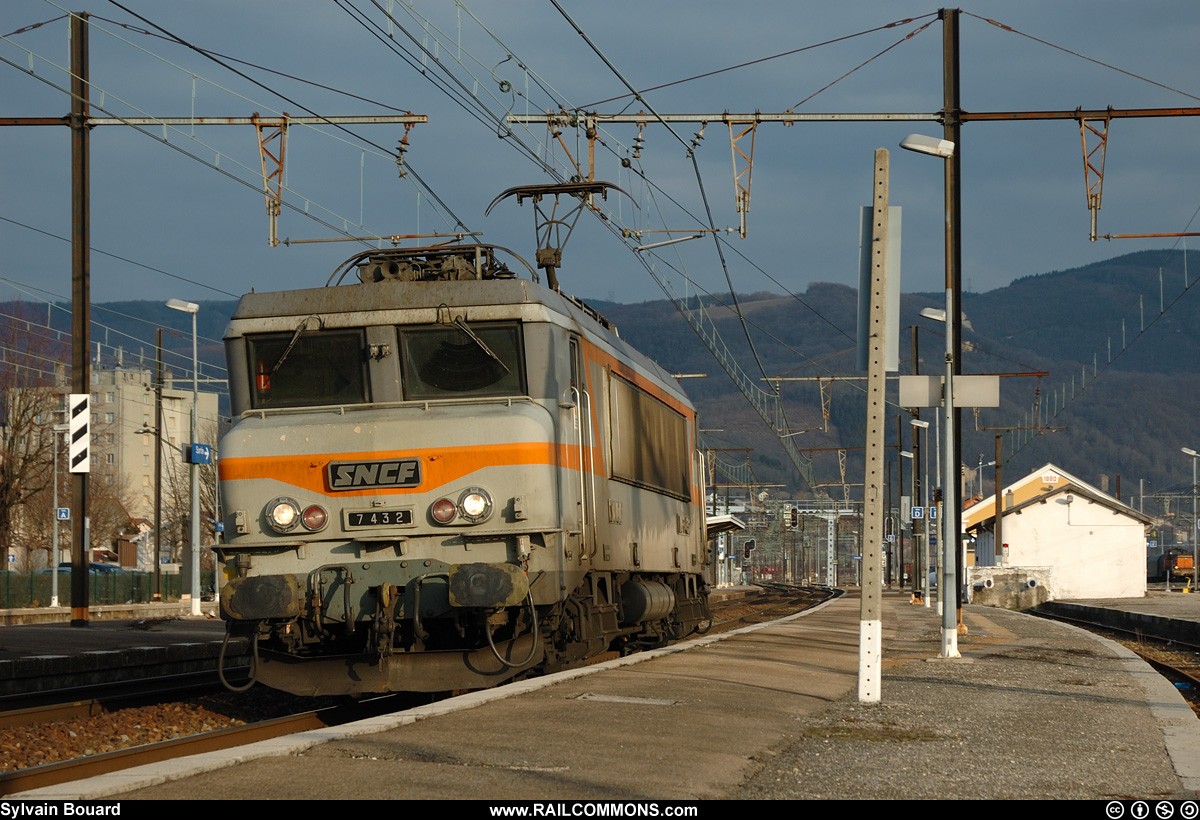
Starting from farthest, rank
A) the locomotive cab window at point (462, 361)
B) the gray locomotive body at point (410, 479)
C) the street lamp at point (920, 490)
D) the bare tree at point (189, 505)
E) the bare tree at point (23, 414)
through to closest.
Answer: the bare tree at point (189, 505) → the bare tree at point (23, 414) → the street lamp at point (920, 490) → the locomotive cab window at point (462, 361) → the gray locomotive body at point (410, 479)

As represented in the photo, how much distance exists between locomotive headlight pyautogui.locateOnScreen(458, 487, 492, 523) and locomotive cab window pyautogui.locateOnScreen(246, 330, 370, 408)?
60.6 inches

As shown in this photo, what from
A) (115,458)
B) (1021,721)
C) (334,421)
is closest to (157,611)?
(334,421)

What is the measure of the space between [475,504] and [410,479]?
2.13 ft

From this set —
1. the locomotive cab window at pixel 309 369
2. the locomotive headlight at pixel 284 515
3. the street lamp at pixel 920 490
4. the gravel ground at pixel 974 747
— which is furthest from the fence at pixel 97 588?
the gravel ground at pixel 974 747

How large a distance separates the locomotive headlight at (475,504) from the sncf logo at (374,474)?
46cm

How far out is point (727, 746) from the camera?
8.57 metres

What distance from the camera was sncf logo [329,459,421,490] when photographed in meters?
11.8

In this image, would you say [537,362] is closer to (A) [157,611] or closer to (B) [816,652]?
(B) [816,652]

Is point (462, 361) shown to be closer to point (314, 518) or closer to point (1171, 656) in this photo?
point (314, 518)

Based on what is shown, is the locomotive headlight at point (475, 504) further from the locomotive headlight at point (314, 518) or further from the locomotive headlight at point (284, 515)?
the locomotive headlight at point (284, 515)

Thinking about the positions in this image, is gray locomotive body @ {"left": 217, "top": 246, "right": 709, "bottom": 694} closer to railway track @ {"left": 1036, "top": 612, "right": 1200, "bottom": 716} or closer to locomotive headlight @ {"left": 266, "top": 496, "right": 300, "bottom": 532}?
locomotive headlight @ {"left": 266, "top": 496, "right": 300, "bottom": 532}

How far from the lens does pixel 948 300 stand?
21.5 metres

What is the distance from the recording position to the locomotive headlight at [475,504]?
38.2 feet

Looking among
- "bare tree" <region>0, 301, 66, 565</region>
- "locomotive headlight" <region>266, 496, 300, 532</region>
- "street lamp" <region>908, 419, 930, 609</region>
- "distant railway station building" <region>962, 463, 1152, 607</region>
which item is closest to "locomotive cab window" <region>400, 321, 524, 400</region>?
"locomotive headlight" <region>266, 496, 300, 532</region>
